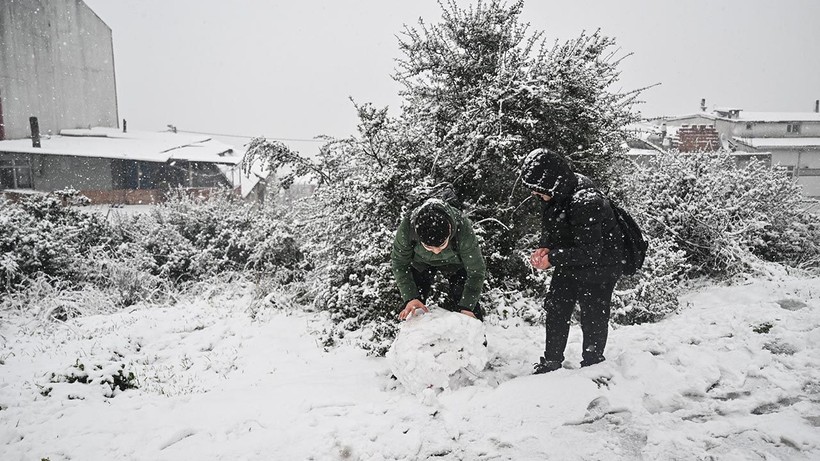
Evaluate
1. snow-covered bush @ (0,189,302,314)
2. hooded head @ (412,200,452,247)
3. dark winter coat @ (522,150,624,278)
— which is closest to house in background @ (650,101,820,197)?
snow-covered bush @ (0,189,302,314)

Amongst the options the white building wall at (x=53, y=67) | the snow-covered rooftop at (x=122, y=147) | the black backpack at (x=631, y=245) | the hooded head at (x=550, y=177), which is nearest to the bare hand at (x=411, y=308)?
the hooded head at (x=550, y=177)

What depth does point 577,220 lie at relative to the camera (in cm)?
313

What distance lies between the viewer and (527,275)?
5.62m

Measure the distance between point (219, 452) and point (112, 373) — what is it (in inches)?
76.7

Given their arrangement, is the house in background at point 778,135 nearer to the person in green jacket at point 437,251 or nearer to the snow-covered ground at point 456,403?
the snow-covered ground at point 456,403

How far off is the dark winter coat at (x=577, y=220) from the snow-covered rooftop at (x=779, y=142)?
98.6 ft

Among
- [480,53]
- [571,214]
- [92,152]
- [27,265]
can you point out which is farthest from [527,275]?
[92,152]

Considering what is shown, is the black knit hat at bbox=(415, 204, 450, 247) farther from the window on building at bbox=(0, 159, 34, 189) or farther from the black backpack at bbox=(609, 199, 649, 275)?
the window on building at bbox=(0, 159, 34, 189)

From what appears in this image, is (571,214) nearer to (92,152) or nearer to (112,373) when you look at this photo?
(112,373)

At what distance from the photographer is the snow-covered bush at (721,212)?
23.1 feet

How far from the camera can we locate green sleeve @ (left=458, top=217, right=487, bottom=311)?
3480mm

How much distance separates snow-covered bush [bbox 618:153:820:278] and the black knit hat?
4667 millimetres

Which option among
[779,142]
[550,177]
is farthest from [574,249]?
[779,142]

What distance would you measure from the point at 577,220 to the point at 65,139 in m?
27.0
